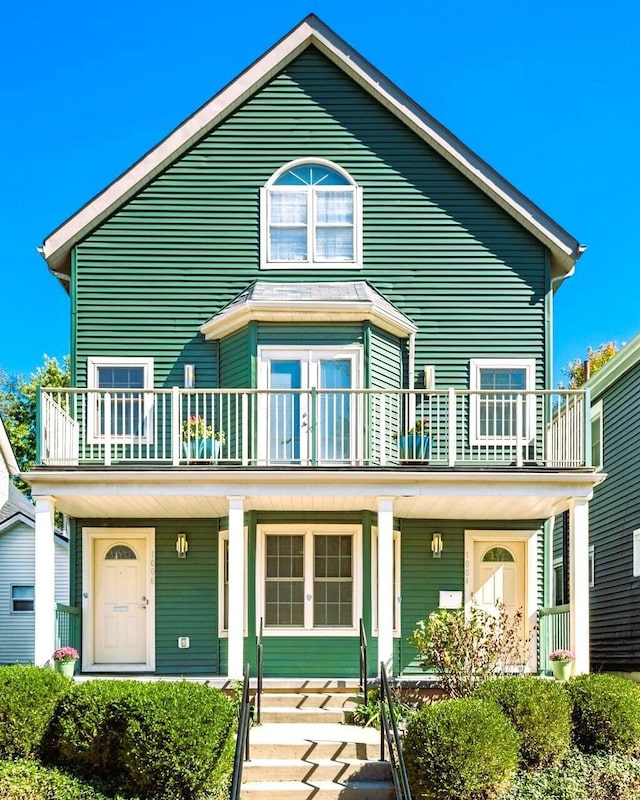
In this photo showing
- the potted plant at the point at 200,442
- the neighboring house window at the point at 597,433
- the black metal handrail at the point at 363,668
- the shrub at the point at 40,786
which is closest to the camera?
the shrub at the point at 40,786

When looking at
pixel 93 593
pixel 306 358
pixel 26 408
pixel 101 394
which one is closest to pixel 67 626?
pixel 93 593

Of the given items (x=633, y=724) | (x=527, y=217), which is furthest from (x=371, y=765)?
(x=527, y=217)

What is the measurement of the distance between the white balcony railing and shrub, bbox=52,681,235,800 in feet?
12.8

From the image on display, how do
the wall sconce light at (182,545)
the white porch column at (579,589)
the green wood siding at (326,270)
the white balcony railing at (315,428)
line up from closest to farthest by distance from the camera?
the white porch column at (579,589) < the white balcony railing at (315,428) < the wall sconce light at (182,545) < the green wood siding at (326,270)

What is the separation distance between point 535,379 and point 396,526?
10.2ft

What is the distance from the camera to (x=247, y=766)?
41.5 ft

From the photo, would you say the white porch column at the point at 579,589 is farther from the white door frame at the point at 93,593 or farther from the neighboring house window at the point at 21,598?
the neighboring house window at the point at 21,598

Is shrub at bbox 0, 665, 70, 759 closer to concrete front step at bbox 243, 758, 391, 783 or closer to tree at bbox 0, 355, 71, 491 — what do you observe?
concrete front step at bbox 243, 758, 391, 783

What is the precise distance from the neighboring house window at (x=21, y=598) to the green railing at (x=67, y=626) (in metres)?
10.9

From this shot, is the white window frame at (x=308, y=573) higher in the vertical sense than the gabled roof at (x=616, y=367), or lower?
lower

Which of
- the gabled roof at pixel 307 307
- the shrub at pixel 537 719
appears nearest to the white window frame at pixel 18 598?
the gabled roof at pixel 307 307

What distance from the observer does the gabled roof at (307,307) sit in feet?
55.1

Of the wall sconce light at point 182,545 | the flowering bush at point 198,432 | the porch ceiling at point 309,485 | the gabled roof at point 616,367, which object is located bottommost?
the wall sconce light at point 182,545

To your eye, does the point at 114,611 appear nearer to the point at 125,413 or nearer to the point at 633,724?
the point at 125,413
